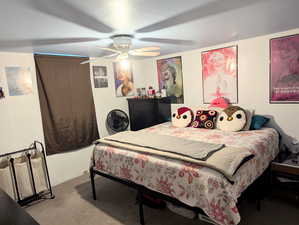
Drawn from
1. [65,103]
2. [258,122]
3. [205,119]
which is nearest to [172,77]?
[205,119]

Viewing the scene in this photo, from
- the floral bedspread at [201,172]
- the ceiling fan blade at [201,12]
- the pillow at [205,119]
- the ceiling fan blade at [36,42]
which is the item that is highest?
the ceiling fan blade at [36,42]

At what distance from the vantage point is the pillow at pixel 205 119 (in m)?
3.14

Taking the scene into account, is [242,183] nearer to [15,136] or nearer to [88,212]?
[88,212]

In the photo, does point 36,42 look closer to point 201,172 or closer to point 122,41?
point 122,41

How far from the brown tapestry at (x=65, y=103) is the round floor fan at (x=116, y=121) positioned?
27 centimetres

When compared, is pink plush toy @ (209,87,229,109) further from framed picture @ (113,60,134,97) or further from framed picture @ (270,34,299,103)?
framed picture @ (113,60,134,97)

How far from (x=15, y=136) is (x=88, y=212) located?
5.05 feet

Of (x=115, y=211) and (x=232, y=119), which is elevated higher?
(x=232, y=119)

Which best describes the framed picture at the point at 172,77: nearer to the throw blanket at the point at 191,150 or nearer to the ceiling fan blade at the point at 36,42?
the throw blanket at the point at 191,150

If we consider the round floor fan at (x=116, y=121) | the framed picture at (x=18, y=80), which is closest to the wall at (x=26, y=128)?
the framed picture at (x=18, y=80)

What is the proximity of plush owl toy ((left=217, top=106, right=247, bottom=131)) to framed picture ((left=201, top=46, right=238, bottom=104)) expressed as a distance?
15.7 inches

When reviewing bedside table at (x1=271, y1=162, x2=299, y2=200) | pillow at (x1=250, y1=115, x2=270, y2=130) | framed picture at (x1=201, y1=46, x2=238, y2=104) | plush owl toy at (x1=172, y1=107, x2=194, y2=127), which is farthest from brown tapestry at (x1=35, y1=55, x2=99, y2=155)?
bedside table at (x1=271, y1=162, x2=299, y2=200)

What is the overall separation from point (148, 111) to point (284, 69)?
230 cm

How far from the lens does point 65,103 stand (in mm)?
3289
